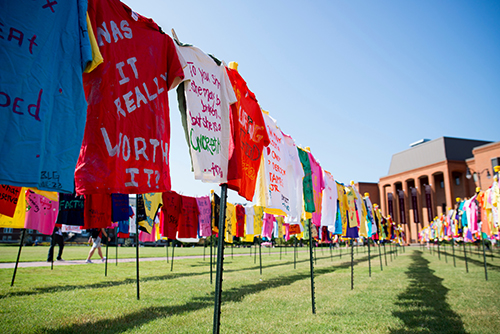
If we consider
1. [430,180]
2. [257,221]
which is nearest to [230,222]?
[257,221]

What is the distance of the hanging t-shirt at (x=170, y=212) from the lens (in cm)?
1014

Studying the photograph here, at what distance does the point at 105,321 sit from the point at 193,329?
4.84 feet

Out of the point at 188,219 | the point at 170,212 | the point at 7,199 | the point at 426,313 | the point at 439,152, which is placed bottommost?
the point at 426,313

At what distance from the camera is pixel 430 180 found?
57.6 meters

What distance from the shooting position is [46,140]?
194 cm

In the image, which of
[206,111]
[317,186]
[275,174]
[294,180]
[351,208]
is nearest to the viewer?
[206,111]

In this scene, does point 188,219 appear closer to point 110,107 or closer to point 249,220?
point 249,220

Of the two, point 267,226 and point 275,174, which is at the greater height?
point 275,174

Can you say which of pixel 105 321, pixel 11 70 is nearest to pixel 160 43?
pixel 11 70

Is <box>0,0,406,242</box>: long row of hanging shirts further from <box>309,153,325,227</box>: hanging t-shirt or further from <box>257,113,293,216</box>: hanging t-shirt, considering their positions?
<box>309,153,325,227</box>: hanging t-shirt

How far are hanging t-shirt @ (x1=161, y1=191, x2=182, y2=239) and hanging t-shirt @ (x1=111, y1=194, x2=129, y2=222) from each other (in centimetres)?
Result: 351

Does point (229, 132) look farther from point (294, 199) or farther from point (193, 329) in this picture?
point (193, 329)

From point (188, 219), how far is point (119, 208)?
4.87 m

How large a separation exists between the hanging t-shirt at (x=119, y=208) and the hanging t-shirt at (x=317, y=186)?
4.09 m
